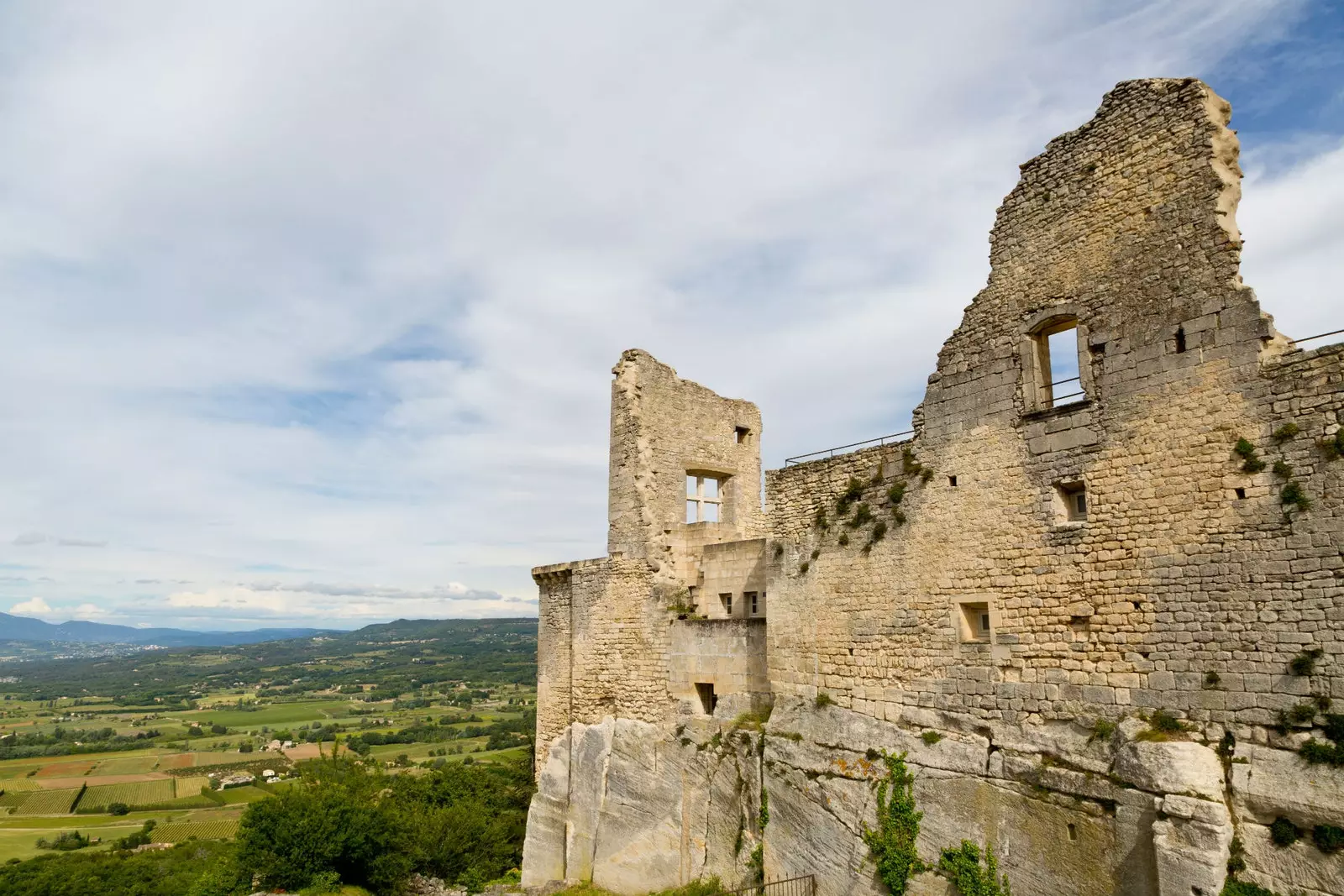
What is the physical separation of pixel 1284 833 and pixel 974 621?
14.6 feet

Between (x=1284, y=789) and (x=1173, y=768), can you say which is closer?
(x=1284, y=789)

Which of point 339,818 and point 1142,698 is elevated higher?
point 1142,698

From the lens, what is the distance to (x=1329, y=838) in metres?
8.55

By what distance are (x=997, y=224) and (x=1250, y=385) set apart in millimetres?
4600

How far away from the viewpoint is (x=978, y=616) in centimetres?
1262

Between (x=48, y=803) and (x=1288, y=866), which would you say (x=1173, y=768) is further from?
(x=48, y=803)

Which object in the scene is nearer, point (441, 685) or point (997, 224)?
point (997, 224)

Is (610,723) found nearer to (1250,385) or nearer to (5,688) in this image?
(1250,385)

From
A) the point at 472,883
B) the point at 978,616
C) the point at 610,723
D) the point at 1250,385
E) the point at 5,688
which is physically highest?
the point at 1250,385

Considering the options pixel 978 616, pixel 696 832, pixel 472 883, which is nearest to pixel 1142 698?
pixel 978 616

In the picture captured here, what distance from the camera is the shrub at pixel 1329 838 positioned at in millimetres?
8516

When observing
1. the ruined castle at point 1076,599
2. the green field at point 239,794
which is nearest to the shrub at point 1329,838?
the ruined castle at point 1076,599

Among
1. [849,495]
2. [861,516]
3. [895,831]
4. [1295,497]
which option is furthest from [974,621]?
[1295,497]

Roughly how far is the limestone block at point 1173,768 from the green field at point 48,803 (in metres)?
81.6
